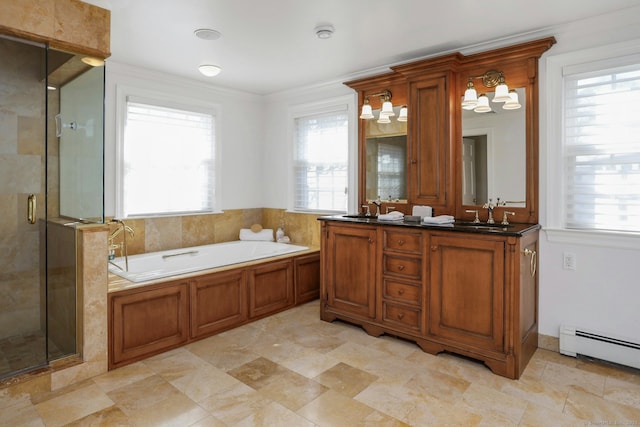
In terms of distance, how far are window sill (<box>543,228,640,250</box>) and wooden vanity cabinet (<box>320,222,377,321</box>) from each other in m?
1.39

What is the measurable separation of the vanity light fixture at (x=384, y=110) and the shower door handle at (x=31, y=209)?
9.82 feet

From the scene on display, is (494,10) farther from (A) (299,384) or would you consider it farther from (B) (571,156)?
(A) (299,384)

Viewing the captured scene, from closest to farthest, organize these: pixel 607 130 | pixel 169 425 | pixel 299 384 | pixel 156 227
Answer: pixel 169 425 < pixel 299 384 < pixel 607 130 < pixel 156 227

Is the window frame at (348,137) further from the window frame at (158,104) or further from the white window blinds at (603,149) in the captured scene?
the white window blinds at (603,149)

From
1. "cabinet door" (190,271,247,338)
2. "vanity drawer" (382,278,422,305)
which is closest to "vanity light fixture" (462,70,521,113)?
"vanity drawer" (382,278,422,305)

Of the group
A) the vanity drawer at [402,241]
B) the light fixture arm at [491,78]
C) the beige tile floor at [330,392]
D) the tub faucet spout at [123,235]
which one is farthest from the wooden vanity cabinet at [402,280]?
the tub faucet spout at [123,235]

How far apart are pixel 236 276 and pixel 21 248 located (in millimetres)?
1699

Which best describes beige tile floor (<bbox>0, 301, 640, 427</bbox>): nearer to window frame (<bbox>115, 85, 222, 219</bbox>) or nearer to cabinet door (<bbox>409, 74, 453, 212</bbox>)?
cabinet door (<bbox>409, 74, 453, 212</bbox>)

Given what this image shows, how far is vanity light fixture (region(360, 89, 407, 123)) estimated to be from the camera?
3.70 metres

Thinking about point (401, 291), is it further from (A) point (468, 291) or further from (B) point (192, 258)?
(B) point (192, 258)

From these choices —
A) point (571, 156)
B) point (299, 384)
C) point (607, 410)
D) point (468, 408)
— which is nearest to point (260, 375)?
point (299, 384)

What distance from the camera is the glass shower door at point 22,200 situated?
9.63 feet

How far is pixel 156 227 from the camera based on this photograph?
13.3 feet

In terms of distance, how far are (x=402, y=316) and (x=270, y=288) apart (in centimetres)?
135
